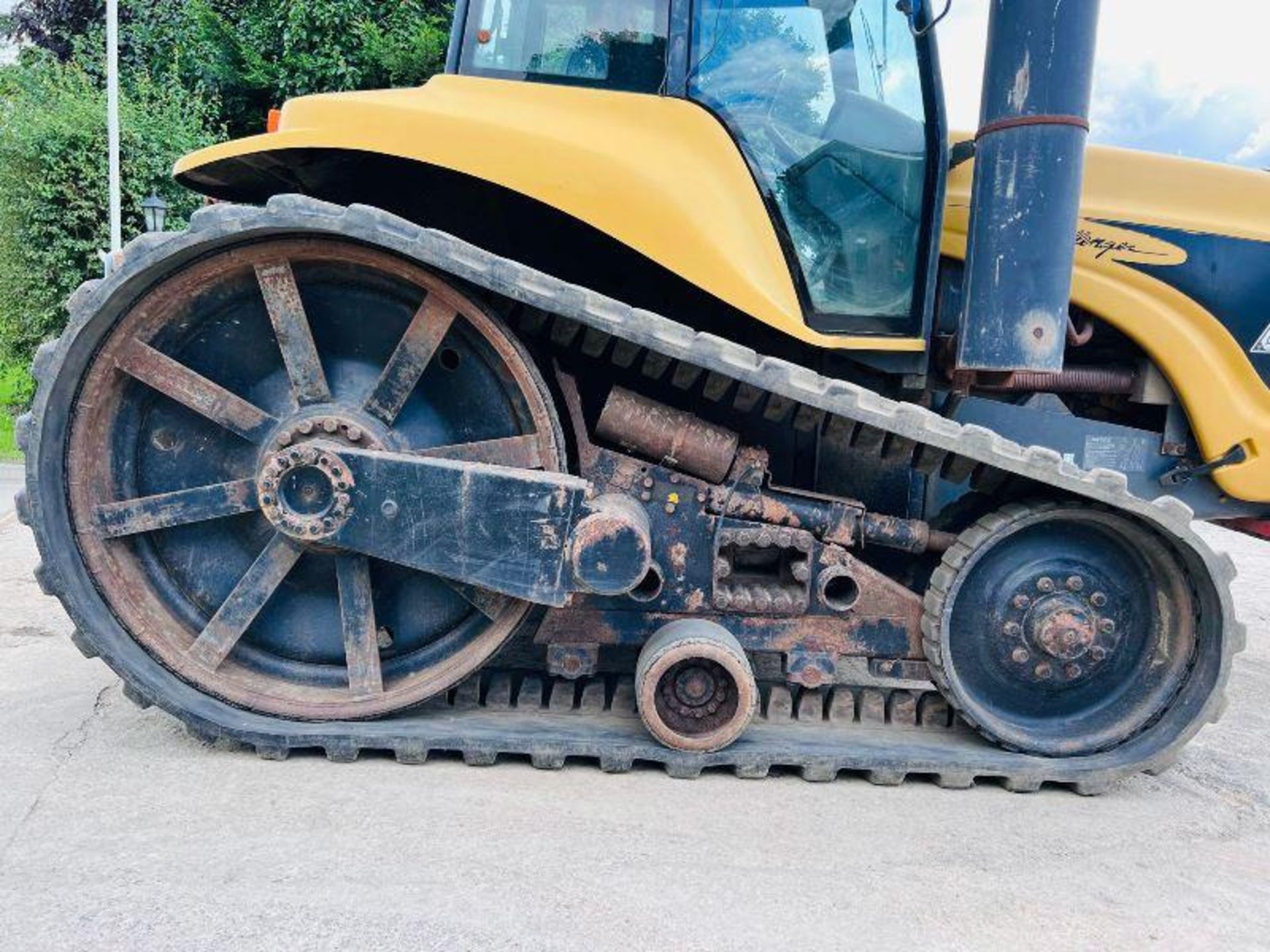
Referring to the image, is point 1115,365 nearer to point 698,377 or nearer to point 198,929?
point 698,377

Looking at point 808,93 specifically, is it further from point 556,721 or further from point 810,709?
point 556,721

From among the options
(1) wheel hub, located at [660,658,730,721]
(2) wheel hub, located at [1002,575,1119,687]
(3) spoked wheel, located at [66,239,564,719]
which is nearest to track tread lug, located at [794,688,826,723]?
(1) wheel hub, located at [660,658,730,721]

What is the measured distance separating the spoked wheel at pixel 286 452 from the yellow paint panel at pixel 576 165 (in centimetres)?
32

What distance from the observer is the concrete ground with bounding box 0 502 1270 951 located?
1.77 meters

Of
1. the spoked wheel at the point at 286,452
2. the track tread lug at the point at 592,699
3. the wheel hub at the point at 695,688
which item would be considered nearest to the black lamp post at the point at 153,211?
the spoked wheel at the point at 286,452

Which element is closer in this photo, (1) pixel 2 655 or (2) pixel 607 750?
(2) pixel 607 750

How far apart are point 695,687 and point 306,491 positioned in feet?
4.00

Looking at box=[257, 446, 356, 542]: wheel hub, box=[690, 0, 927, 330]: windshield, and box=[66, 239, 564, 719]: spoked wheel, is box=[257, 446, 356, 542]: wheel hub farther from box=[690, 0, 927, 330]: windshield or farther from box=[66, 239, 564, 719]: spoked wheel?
box=[690, 0, 927, 330]: windshield

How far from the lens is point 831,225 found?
2.74m

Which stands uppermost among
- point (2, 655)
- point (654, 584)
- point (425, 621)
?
point (654, 584)

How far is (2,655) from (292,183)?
6.91 feet

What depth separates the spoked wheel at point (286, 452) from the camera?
2.52m

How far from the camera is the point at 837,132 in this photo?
2750mm

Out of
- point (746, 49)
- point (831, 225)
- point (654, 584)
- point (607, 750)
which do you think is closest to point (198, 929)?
point (607, 750)
